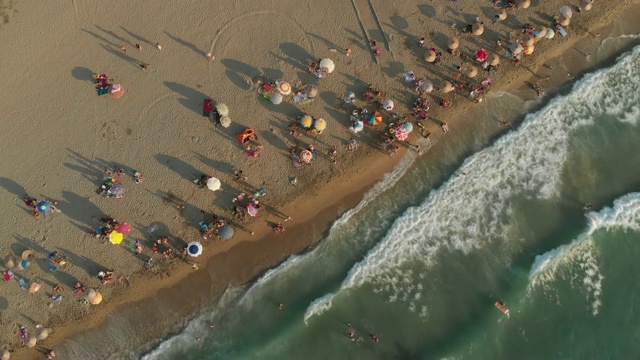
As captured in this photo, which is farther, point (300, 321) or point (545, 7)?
point (545, 7)

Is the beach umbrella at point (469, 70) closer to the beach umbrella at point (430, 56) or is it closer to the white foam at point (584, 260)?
the beach umbrella at point (430, 56)

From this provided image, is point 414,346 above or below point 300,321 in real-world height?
below

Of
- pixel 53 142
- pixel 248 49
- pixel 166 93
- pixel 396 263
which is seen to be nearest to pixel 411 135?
pixel 396 263

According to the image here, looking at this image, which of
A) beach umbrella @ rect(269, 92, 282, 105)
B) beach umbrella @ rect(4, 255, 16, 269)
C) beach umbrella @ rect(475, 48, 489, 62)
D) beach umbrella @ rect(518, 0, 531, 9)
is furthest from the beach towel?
beach umbrella @ rect(518, 0, 531, 9)

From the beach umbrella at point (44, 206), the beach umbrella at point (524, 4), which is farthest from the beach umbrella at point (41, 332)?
the beach umbrella at point (524, 4)

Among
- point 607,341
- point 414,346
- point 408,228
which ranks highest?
point 408,228

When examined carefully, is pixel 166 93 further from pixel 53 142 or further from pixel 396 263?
pixel 396 263

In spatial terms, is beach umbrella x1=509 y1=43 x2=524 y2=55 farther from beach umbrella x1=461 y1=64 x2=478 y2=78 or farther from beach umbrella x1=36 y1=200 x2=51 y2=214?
beach umbrella x1=36 y1=200 x2=51 y2=214

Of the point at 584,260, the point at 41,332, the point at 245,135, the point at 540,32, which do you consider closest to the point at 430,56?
the point at 540,32
